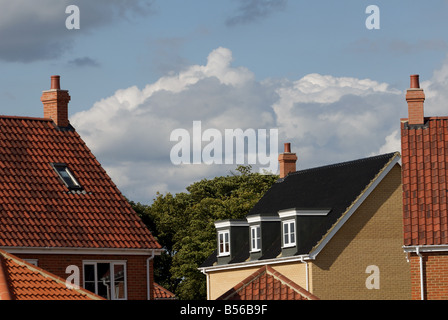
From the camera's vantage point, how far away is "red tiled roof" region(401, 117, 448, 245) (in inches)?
1535

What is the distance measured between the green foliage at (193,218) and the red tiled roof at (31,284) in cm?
5409

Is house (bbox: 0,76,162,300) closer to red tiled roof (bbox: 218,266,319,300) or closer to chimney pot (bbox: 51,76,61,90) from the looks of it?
chimney pot (bbox: 51,76,61,90)

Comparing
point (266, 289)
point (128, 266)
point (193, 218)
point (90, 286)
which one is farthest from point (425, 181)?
point (193, 218)

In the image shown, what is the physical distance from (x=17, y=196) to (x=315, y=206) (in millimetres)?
20326

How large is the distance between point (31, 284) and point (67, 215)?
14.1m

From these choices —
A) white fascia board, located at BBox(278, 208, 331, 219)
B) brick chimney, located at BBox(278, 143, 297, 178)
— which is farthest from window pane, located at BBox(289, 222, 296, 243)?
brick chimney, located at BBox(278, 143, 297, 178)

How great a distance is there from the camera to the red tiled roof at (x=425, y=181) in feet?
128

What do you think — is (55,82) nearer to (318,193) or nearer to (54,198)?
(54,198)

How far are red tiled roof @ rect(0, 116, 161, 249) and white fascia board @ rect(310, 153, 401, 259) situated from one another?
12.1 meters

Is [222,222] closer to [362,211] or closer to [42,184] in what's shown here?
[362,211]

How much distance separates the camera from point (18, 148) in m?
40.5

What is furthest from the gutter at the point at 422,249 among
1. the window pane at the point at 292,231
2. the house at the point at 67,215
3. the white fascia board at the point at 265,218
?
the white fascia board at the point at 265,218

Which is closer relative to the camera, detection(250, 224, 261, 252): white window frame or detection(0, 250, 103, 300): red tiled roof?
detection(0, 250, 103, 300): red tiled roof
